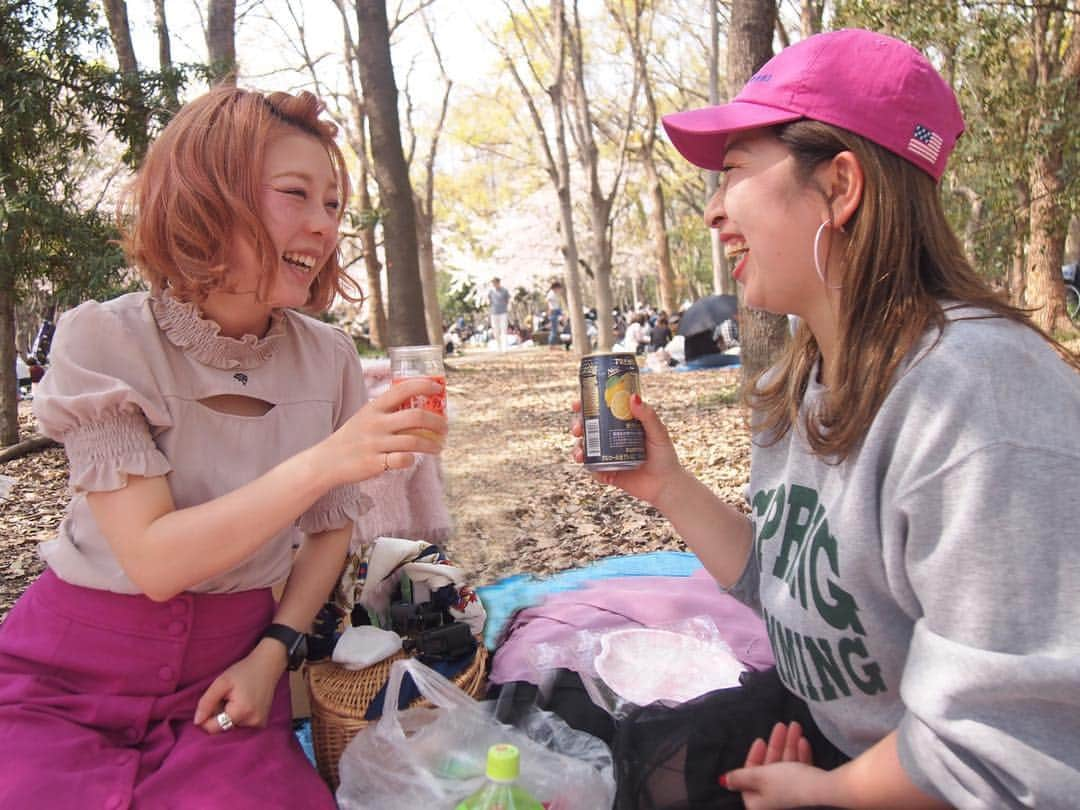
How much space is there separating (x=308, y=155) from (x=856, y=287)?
1.12m

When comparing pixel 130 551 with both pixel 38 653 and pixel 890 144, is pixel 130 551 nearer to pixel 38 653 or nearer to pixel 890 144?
pixel 38 653

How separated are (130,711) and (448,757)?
2.12 ft

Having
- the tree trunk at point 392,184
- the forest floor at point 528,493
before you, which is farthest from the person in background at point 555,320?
the forest floor at point 528,493

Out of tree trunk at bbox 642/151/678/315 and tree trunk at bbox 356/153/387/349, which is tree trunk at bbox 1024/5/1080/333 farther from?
tree trunk at bbox 356/153/387/349

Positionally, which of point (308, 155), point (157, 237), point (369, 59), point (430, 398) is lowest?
point (430, 398)

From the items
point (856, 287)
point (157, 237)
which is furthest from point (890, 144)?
point (157, 237)

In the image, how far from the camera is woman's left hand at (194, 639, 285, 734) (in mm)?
1611

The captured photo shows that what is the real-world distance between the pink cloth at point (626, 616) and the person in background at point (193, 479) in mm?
865

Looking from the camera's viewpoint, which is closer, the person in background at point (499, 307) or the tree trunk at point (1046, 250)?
the tree trunk at point (1046, 250)

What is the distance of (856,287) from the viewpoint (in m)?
1.33

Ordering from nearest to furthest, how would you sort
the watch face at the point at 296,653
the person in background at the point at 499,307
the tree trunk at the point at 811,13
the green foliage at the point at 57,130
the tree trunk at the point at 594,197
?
the watch face at the point at 296,653 → the green foliage at the point at 57,130 → the tree trunk at the point at 811,13 → the tree trunk at the point at 594,197 → the person in background at the point at 499,307

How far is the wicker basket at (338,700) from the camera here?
2039 mm

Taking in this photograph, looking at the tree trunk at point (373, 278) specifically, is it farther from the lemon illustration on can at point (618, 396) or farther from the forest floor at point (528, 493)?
the lemon illustration on can at point (618, 396)

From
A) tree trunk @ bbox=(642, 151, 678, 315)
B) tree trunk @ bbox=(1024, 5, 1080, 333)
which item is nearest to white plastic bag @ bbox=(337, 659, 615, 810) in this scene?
tree trunk @ bbox=(1024, 5, 1080, 333)
